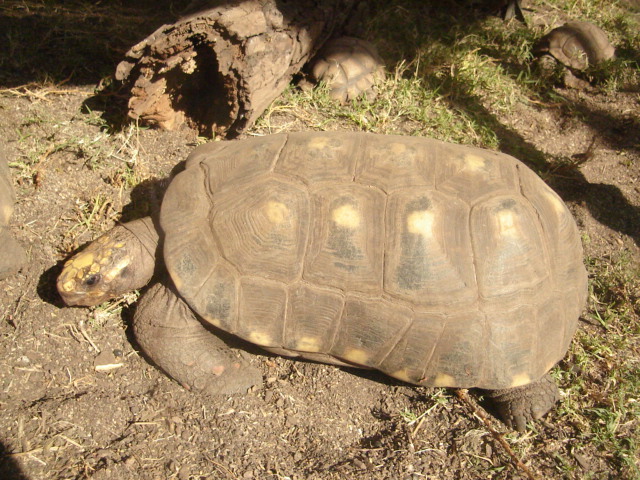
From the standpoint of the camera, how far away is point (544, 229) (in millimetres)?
3041

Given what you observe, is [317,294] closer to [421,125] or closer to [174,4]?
[421,125]

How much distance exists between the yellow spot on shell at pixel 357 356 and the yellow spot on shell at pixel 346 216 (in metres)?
0.68

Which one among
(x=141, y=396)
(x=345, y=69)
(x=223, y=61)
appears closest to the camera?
(x=141, y=396)

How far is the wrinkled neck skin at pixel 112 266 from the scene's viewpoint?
311 centimetres

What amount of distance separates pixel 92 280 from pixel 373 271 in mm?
1646

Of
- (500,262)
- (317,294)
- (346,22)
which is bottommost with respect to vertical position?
(317,294)

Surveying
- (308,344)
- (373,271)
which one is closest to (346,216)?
(373,271)

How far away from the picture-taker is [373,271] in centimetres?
283

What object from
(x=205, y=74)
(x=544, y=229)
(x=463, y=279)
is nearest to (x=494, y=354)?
(x=463, y=279)

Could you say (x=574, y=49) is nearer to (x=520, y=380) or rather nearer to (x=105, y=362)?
(x=520, y=380)

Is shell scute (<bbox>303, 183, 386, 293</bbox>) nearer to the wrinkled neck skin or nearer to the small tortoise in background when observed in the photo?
the small tortoise in background

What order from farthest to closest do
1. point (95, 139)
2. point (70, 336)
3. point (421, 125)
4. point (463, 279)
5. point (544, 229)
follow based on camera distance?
point (421, 125) → point (95, 139) → point (70, 336) → point (544, 229) → point (463, 279)

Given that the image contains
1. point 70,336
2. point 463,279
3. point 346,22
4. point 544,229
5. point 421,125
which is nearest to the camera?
point 463,279

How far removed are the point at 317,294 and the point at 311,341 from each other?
0.89 feet
